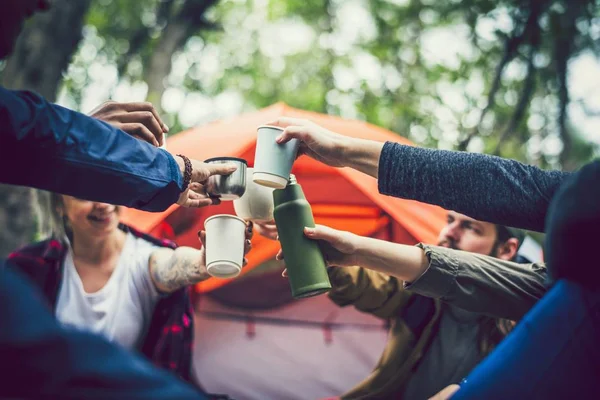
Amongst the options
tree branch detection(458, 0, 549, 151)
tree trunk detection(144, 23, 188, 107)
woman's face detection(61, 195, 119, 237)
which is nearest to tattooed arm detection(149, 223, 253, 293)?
woman's face detection(61, 195, 119, 237)

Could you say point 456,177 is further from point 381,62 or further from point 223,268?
point 381,62

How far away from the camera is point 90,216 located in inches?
89.7

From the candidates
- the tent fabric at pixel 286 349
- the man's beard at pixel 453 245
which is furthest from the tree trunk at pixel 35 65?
the man's beard at pixel 453 245

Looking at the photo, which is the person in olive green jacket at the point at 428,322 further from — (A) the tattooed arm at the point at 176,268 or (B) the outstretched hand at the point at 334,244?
(A) the tattooed arm at the point at 176,268

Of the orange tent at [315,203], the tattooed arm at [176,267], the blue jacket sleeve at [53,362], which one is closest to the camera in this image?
the blue jacket sleeve at [53,362]

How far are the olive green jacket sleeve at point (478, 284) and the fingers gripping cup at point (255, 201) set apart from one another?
44 centimetres

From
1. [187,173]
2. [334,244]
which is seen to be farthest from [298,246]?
[187,173]

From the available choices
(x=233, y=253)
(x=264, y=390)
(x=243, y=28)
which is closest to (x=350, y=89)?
(x=243, y=28)

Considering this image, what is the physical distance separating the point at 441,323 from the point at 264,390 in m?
1.05

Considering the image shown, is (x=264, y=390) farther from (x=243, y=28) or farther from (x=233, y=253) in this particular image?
(x=243, y=28)

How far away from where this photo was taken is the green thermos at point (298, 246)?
5.00ft

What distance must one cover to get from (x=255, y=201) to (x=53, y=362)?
3.64 ft

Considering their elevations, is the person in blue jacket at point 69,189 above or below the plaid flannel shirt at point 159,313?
above

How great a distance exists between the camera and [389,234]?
3.18m
